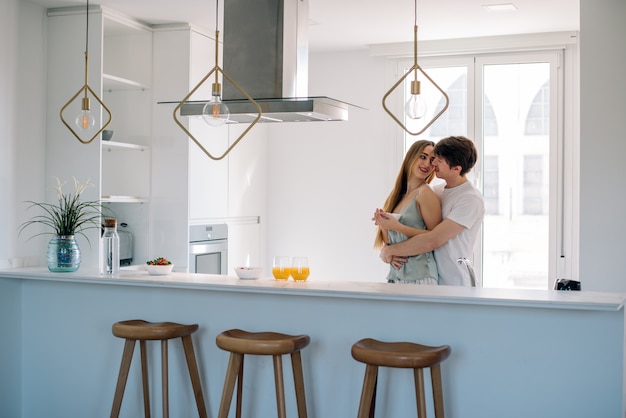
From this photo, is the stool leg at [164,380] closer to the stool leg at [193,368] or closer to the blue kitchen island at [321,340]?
the stool leg at [193,368]

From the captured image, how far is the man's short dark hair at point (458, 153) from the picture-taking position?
398 cm

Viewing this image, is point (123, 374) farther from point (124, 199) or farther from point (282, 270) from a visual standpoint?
point (124, 199)

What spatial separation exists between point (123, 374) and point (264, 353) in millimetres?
851

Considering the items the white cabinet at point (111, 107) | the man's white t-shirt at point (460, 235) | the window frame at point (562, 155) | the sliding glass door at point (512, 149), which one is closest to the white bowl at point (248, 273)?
the man's white t-shirt at point (460, 235)

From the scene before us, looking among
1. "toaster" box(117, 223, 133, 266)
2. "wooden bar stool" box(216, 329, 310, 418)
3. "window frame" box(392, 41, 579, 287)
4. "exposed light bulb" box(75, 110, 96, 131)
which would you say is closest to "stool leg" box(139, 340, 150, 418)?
"wooden bar stool" box(216, 329, 310, 418)

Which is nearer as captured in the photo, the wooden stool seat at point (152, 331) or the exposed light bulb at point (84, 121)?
the wooden stool seat at point (152, 331)

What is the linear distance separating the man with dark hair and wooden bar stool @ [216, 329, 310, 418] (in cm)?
85

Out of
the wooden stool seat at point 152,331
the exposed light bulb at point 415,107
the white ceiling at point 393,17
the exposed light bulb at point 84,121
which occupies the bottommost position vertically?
the wooden stool seat at point 152,331

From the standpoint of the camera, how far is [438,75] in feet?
20.3

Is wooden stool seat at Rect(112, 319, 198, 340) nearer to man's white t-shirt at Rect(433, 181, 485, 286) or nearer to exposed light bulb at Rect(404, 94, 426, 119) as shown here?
man's white t-shirt at Rect(433, 181, 485, 286)

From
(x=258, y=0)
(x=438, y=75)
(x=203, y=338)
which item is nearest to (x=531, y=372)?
(x=203, y=338)

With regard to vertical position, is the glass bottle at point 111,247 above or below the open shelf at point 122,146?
below

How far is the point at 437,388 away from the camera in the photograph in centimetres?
308

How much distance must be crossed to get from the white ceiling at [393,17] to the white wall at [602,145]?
46 centimetres
